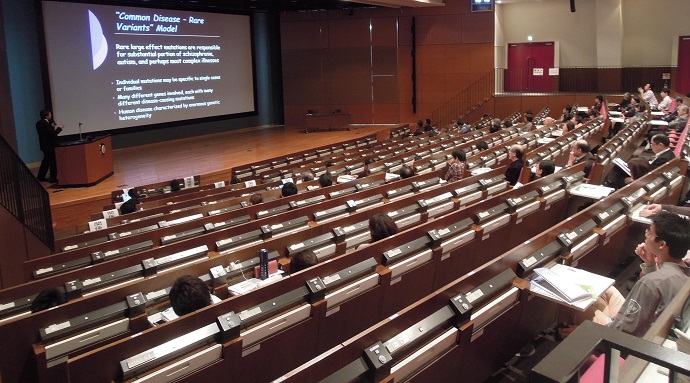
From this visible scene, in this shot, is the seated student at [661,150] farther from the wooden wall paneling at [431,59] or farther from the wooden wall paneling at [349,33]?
the wooden wall paneling at [349,33]

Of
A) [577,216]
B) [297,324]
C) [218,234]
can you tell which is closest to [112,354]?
[297,324]

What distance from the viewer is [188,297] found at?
115 inches

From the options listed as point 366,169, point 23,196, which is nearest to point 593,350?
point 23,196

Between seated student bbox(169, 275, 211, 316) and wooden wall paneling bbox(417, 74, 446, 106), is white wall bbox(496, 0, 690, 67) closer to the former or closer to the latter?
wooden wall paneling bbox(417, 74, 446, 106)

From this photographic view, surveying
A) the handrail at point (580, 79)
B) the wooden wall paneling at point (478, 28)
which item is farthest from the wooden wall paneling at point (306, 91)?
the handrail at point (580, 79)

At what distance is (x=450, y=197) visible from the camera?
17.8 feet

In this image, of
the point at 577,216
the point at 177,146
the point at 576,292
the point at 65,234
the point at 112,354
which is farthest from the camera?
the point at 177,146

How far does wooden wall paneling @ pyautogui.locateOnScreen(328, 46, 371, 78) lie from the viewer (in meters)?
16.9

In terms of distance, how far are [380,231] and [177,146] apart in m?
10.7

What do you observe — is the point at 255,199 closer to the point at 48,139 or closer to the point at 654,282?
the point at 654,282

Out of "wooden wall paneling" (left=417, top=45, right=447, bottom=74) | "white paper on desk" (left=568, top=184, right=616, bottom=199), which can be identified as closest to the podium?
"white paper on desk" (left=568, top=184, right=616, bottom=199)

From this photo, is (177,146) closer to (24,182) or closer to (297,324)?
(24,182)

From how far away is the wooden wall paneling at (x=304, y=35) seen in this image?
1712 centimetres

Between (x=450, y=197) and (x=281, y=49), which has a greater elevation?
(x=281, y=49)
